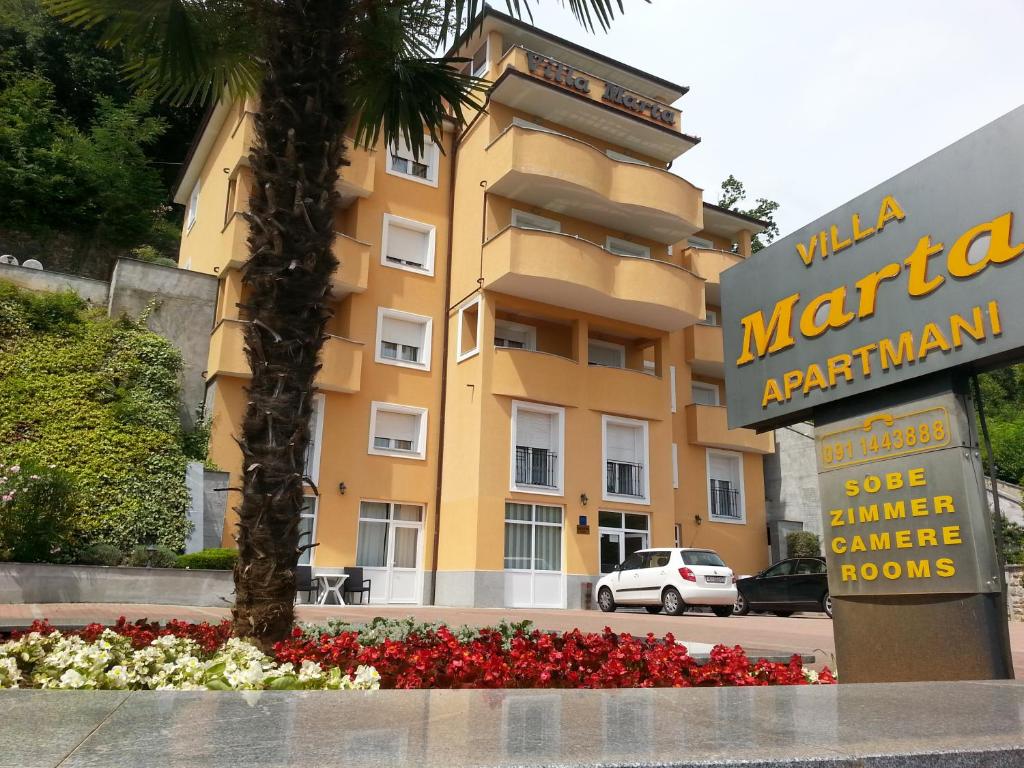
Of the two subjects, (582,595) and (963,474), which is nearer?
(963,474)

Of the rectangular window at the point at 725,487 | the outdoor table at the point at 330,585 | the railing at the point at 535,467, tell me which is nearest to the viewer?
the outdoor table at the point at 330,585

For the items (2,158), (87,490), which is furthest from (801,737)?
(2,158)

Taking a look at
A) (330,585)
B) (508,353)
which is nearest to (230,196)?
(508,353)

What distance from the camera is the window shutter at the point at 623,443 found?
24219mm

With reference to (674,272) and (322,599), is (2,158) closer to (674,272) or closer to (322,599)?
(322,599)

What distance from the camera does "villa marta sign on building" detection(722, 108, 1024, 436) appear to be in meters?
6.08

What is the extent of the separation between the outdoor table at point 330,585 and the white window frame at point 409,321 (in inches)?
248

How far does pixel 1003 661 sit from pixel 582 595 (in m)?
16.9

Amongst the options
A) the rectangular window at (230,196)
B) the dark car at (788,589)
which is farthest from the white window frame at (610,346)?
the rectangular window at (230,196)

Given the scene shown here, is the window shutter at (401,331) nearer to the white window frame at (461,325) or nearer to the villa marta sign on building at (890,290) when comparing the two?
the white window frame at (461,325)

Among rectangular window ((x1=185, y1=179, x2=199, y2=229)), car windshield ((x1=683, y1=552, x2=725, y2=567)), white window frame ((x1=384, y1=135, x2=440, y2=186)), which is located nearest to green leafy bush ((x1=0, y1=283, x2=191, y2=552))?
white window frame ((x1=384, y1=135, x2=440, y2=186))

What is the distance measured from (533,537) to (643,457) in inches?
178

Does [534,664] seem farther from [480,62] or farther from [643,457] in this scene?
[480,62]

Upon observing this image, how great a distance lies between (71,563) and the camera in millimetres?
14891
